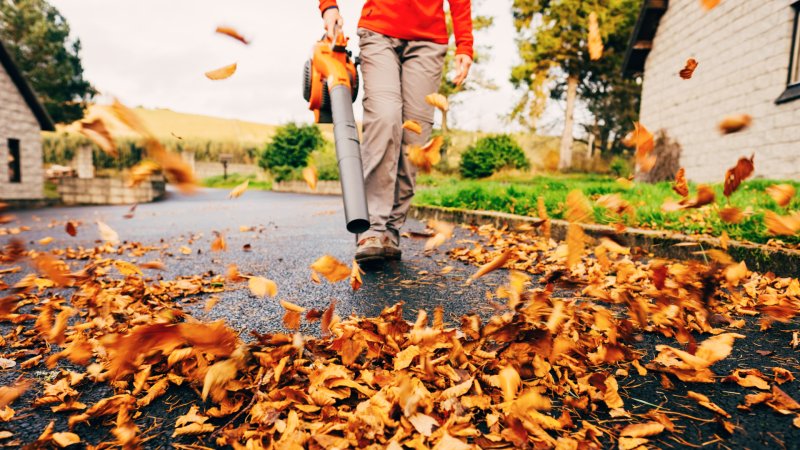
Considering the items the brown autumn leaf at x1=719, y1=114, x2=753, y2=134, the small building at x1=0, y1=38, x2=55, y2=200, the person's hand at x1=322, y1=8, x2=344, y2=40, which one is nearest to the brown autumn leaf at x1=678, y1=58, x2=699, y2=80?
the brown autumn leaf at x1=719, y1=114, x2=753, y2=134

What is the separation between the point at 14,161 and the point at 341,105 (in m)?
16.7

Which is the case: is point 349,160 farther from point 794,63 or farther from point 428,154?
point 794,63

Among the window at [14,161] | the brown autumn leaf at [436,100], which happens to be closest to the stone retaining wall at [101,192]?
the window at [14,161]

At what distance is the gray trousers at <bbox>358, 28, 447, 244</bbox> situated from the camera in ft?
8.53

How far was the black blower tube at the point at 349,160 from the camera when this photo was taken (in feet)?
6.73

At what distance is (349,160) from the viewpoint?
2.13 meters

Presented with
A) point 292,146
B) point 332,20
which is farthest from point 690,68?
point 292,146

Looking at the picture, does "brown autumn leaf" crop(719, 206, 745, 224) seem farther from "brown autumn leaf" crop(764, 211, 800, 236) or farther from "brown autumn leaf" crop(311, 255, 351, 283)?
"brown autumn leaf" crop(311, 255, 351, 283)

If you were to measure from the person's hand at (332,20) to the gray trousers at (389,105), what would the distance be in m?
0.32

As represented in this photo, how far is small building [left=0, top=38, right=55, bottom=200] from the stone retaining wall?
40.7 inches

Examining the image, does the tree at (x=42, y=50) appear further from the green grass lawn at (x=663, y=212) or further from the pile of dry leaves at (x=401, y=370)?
the pile of dry leaves at (x=401, y=370)

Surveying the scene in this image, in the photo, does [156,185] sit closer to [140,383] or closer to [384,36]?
[384,36]

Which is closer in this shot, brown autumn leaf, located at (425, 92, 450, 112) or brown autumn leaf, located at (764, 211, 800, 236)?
brown autumn leaf, located at (764, 211, 800, 236)

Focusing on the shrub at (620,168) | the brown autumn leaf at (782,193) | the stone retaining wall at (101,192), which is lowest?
the stone retaining wall at (101,192)
